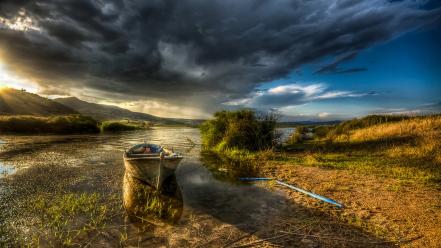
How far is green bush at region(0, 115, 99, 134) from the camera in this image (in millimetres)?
38156

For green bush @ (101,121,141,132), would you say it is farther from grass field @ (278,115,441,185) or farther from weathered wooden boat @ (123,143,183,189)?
weathered wooden boat @ (123,143,183,189)

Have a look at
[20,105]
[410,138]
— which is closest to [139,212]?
[410,138]

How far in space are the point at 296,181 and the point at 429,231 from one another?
5.38 m

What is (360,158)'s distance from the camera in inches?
589

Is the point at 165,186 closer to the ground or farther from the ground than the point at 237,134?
closer to the ground

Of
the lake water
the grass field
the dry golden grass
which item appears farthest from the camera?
the dry golden grass

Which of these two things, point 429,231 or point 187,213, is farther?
point 187,213

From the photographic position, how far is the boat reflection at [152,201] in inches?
263

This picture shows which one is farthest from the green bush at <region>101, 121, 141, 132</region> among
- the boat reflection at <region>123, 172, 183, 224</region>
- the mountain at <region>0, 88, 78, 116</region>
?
the boat reflection at <region>123, 172, 183, 224</region>

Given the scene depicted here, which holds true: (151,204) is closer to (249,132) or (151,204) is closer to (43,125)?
(249,132)

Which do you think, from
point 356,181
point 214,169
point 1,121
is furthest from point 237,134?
point 1,121

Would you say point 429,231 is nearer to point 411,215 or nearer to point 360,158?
point 411,215

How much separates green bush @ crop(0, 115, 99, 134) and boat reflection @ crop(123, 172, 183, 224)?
137 feet

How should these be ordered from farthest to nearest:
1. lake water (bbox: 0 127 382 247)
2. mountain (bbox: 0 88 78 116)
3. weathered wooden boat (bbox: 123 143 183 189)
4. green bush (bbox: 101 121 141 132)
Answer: mountain (bbox: 0 88 78 116)
green bush (bbox: 101 121 141 132)
weathered wooden boat (bbox: 123 143 183 189)
lake water (bbox: 0 127 382 247)
